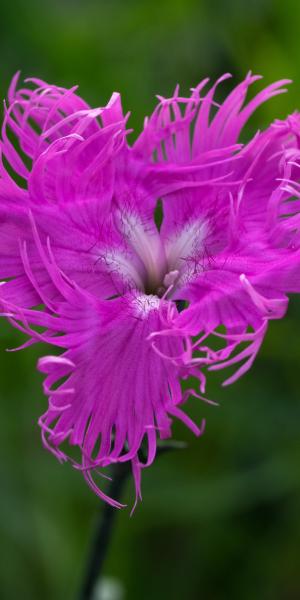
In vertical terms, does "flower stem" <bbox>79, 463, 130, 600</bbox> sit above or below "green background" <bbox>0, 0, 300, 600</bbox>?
above

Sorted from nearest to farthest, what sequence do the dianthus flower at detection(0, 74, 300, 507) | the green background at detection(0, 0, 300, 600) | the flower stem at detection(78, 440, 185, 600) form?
the dianthus flower at detection(0, 74, 300, 507) < the flower stem at detection(78, 440, 185, 600) < the green background at detection(0, 0, 300, 600)

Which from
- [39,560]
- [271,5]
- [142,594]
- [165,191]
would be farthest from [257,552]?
[271,5]

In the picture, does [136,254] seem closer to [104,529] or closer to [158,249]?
[158,249]

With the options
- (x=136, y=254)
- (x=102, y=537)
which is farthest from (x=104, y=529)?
(x=136, y=254)

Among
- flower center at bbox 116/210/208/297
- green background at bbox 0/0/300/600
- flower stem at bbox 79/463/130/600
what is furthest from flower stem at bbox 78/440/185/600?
green background at bbox 0/0/300/600

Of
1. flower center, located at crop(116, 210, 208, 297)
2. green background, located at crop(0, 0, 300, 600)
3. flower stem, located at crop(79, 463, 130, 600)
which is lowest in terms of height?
green background, located at crop(0, 0, 300, 600)

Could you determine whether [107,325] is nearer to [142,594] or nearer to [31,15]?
[142,594]

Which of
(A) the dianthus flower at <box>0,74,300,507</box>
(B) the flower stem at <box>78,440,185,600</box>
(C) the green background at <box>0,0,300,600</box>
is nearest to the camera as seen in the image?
(A) the dianthus flower at <box>0,74,300,507</box>

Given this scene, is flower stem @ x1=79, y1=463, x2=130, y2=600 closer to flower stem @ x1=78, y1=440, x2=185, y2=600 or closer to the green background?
flower stem @ x1=78, y1=440, x2=185, y2=600
